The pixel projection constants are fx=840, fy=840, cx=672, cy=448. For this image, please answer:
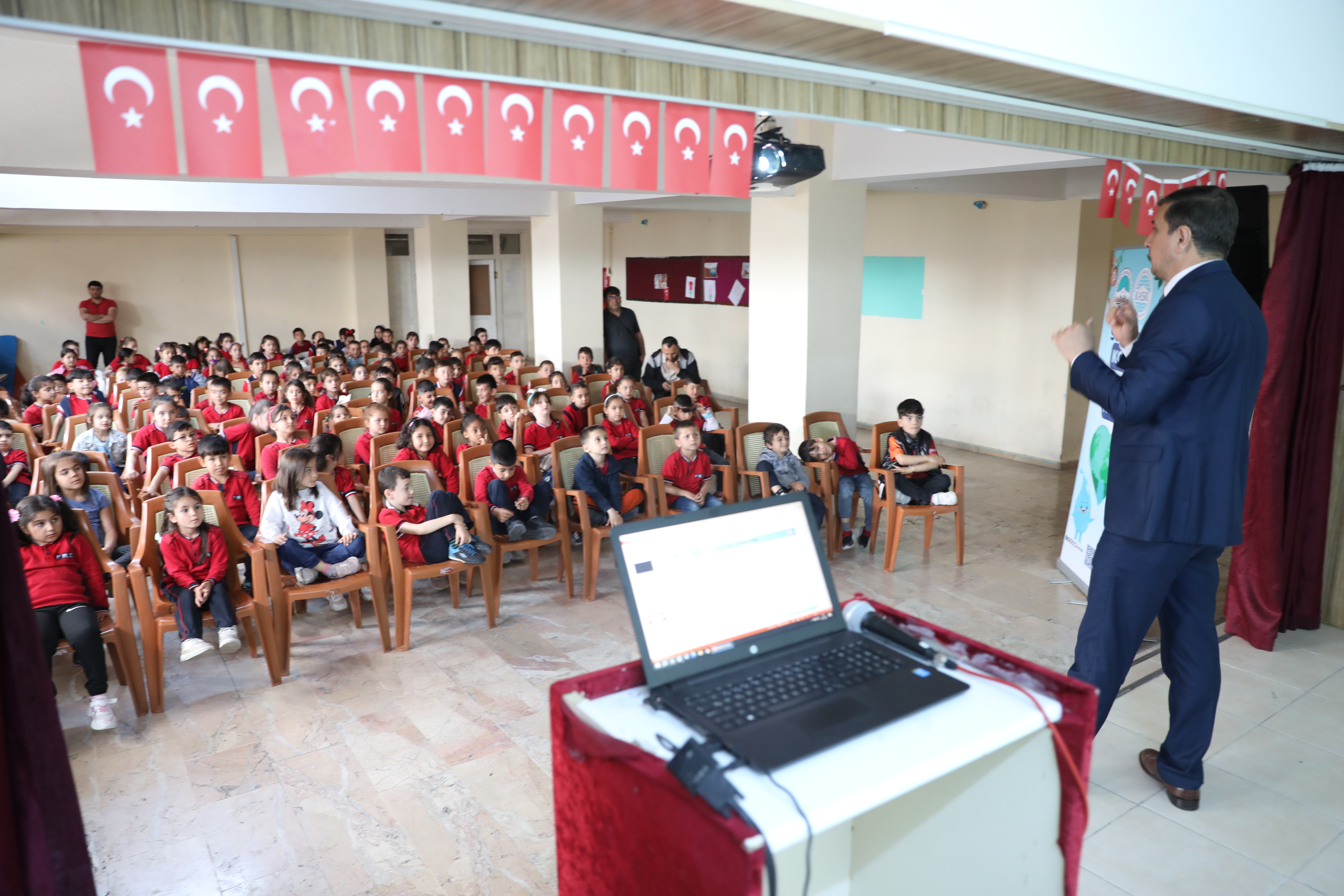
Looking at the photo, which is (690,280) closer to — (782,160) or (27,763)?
(782,160)

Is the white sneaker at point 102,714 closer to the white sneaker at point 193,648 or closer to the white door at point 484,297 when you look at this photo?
the white sneaker at point 193,648

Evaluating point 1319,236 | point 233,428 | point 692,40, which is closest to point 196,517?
point 233,428

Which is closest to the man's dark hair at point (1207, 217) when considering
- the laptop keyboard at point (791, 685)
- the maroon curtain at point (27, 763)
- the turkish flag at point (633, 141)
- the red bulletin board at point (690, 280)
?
the turkish flag at point (633, 141)

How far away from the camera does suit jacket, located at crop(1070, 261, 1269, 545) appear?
8.05 feet

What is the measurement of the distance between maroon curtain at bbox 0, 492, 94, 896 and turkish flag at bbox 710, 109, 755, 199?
1.77m

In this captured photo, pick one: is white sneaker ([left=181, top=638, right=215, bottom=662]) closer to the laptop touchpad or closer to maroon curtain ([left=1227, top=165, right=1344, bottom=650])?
the laptop touchpad

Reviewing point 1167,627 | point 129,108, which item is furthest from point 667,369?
point 129,108

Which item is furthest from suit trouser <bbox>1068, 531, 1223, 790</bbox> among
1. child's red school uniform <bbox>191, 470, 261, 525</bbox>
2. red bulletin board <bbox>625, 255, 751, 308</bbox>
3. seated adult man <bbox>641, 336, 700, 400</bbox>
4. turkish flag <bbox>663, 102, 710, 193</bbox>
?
red bulletin board <bbox>625, 255, 751, 308</bbox>

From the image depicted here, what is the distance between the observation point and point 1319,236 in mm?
3951

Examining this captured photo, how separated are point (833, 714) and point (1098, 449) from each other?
398 cm

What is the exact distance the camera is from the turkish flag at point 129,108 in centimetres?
147

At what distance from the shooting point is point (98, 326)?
13.0 meters

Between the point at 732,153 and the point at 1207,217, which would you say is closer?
the point at 732,153

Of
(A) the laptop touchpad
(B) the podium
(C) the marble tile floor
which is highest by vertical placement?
(A) the laptop touchpad
